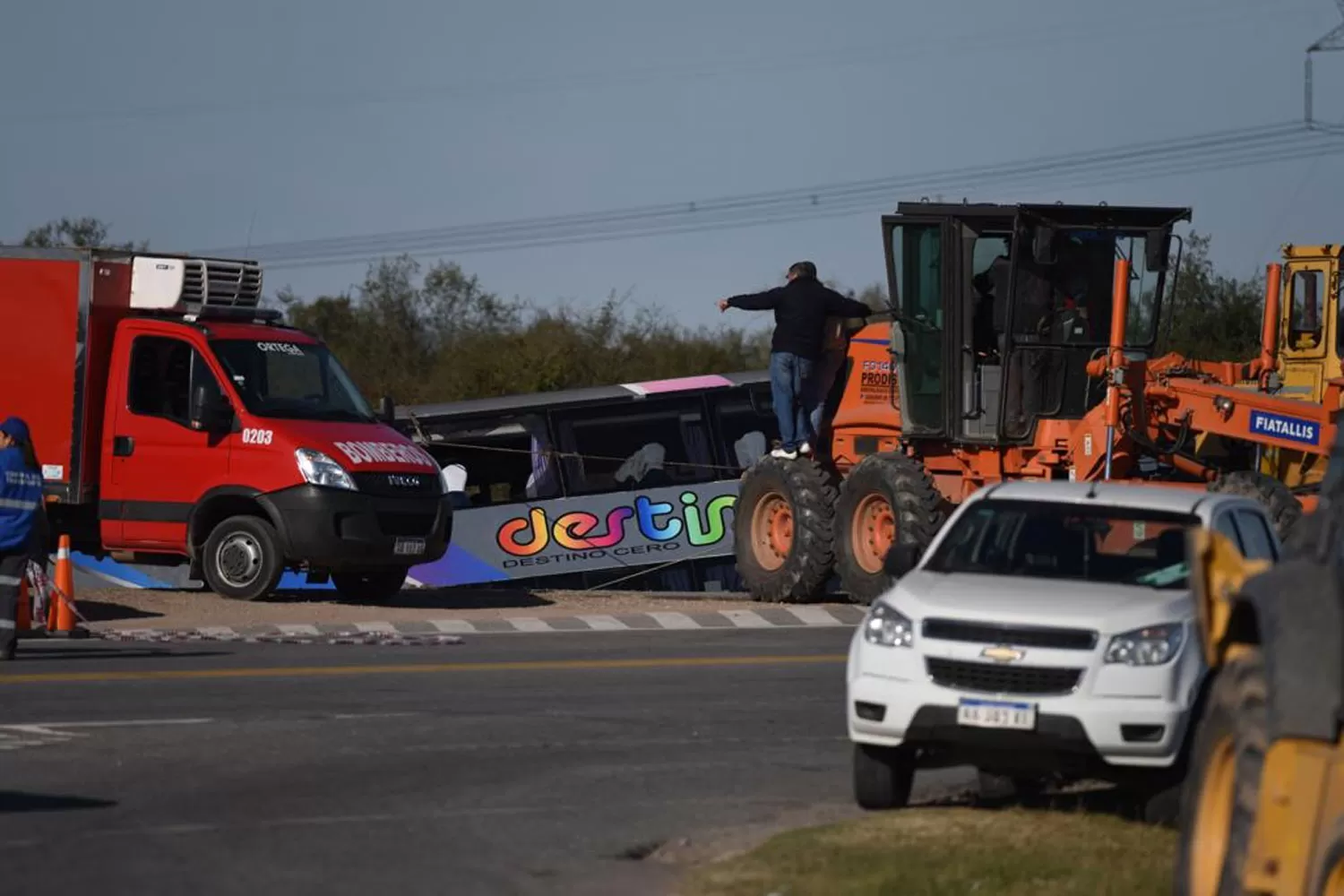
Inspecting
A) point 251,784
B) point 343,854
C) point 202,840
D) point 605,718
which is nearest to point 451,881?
point 343,854

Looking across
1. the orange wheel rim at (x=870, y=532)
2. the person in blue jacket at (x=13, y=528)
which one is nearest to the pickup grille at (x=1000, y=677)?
the person in blue jacket at (x=13, y=528)

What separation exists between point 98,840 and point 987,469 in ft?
44.0

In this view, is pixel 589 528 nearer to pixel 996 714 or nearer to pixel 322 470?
pixel 322 470

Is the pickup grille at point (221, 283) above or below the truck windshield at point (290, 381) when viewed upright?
above

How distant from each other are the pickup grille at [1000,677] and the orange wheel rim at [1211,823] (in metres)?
2.68

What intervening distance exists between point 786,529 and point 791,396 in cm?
147

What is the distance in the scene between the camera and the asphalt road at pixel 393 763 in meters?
9.73

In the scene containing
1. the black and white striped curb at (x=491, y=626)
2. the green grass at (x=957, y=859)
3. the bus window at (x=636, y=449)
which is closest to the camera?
the green grass at (x=957, y=859)

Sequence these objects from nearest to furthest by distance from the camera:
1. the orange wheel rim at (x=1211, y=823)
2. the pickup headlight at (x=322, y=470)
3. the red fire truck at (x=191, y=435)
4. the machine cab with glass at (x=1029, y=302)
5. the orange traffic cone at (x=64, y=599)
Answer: the orange wheel rim at (x=1211, y=823)
the orange traffic cone at (x=64, y=599)
the machine cab with glass at (x=1029, y=302)
the pickup headlight at (x=322, y=470)
the red fire truck at (x=191, y=435)

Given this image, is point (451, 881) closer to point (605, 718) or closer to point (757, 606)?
point (605, 718)

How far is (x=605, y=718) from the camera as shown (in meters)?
14.6

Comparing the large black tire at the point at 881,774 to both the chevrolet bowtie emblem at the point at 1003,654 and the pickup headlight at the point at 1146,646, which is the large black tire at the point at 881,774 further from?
the pickup headlight at the point at 1146,646

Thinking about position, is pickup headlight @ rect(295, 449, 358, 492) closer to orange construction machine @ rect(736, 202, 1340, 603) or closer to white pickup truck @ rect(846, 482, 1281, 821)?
orange construction machine @ rect(736, 202, 1340, 603)

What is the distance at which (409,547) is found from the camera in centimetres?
2280
